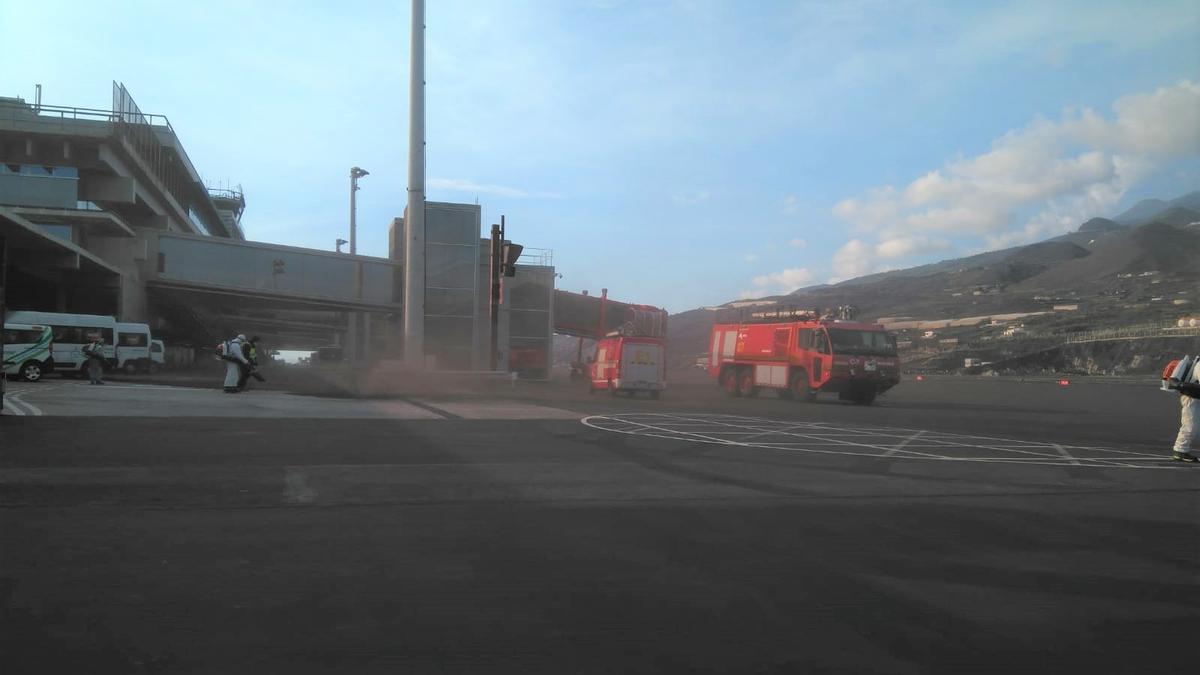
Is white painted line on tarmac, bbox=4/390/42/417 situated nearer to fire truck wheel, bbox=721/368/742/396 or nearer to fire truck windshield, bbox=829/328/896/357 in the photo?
fire truck windshield, bbox=829/328/896/357

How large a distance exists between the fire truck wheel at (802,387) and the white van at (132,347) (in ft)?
97.4

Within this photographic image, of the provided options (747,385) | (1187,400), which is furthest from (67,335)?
(1187,400)

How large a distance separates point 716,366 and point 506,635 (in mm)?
28110

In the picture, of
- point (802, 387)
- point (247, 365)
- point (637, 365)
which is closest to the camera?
point (247, 365)

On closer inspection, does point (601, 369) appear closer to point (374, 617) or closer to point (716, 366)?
point (716, 366)

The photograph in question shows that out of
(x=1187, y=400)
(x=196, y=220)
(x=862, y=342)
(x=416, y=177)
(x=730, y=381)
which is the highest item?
(x=196, y=220)

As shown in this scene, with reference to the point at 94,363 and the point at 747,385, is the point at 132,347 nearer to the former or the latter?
the point at 94,363

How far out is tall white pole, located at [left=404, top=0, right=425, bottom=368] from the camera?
31531 millimetres

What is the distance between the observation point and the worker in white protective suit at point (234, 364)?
2061 cm

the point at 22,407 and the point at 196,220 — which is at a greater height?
the point at 196,220

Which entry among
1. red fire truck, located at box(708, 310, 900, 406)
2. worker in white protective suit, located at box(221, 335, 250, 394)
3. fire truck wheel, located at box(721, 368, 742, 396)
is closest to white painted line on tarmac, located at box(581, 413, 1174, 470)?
red fire truck, located at box(708, 310, 900, 406)

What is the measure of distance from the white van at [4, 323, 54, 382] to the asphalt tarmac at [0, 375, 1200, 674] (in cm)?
1592

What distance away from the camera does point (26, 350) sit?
24.5 m

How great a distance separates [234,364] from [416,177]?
13.3m
